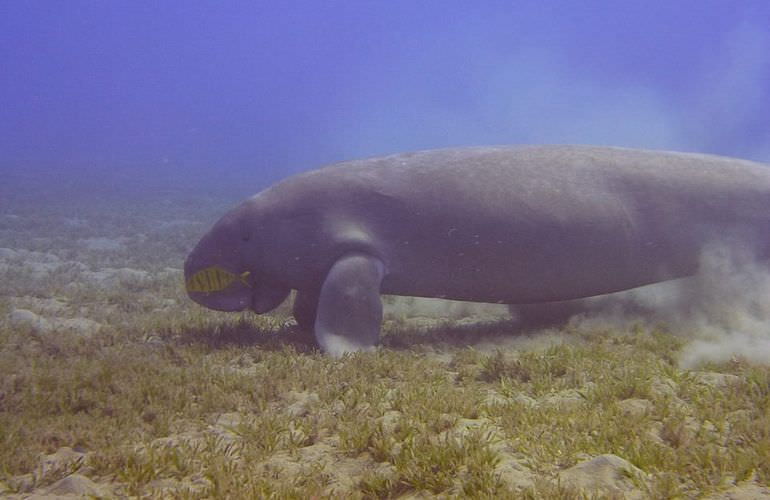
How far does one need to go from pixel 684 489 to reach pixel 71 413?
3.39 metres

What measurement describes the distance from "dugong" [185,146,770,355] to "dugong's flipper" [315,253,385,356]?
0.35ft

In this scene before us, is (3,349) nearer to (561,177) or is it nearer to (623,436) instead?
(623,436)

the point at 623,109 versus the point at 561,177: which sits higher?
the point at 623,109

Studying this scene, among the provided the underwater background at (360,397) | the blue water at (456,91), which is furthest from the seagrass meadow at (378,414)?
the blue water at (456,91)

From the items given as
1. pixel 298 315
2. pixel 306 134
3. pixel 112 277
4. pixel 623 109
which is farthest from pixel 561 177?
pixel 306 134

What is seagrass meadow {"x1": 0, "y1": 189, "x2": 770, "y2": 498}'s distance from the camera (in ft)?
8.29

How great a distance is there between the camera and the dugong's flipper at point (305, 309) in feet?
18.2

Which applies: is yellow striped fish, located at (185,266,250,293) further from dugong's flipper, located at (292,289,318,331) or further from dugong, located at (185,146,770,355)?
dugong's flipper, located at (292,289,318,331)

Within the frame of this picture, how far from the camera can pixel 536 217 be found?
5328 millimetres

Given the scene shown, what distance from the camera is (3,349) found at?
4.87 meters

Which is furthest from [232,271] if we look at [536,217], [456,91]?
[456,91]

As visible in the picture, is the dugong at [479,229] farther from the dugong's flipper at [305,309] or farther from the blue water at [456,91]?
the blue water at [456,91]

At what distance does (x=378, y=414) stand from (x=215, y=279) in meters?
2.73

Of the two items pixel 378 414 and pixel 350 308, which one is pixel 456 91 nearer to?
pixel 350 308
